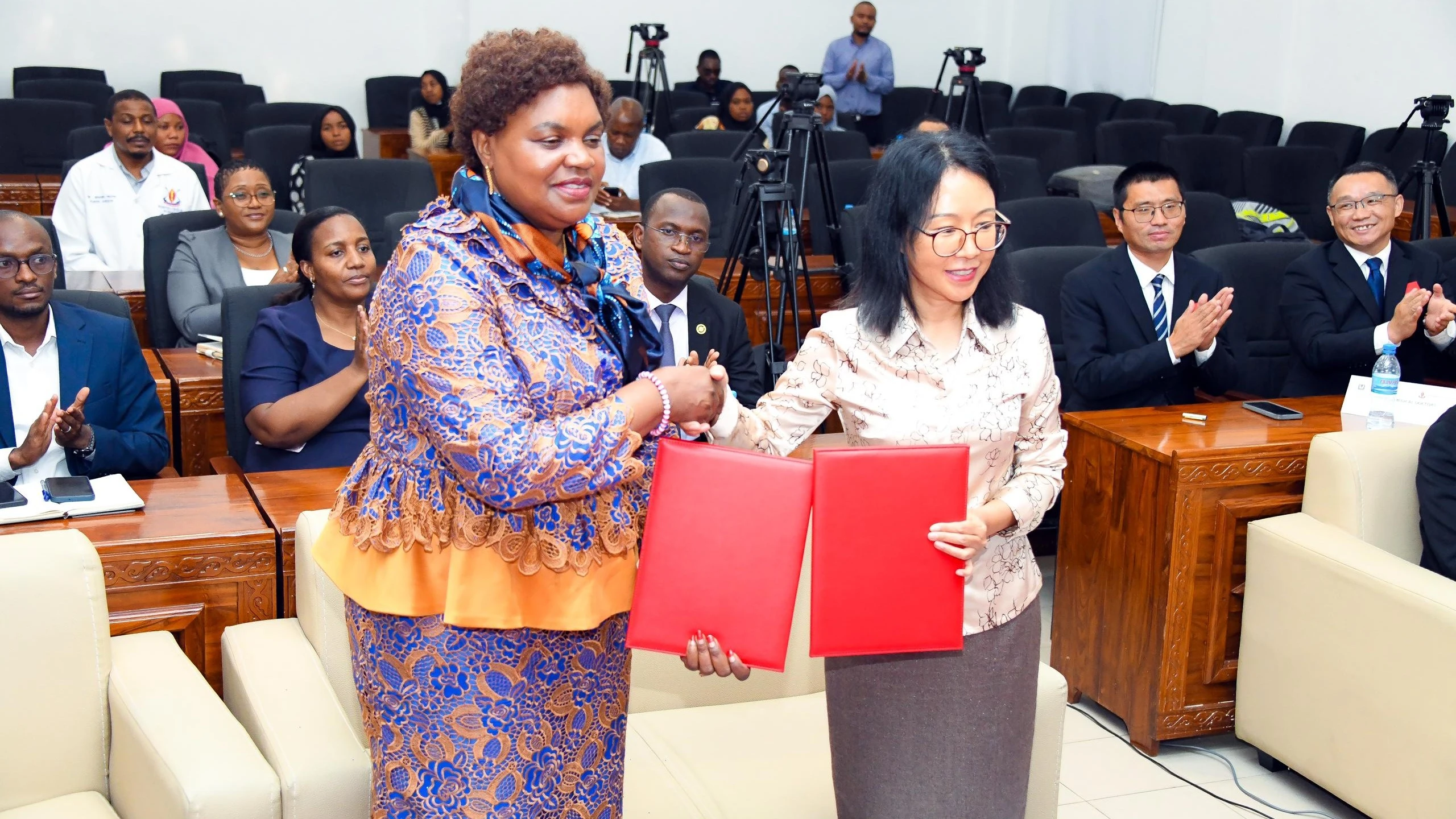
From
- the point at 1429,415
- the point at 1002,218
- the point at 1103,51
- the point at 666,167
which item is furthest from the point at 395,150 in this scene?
the point at 1002,218

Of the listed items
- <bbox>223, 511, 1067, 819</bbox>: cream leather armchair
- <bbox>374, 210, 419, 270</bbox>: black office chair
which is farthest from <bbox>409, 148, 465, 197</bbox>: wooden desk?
<bbox>223, 511, 1067, 819</bbox>: cream leather armchair

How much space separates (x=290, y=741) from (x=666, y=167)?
12.8ft

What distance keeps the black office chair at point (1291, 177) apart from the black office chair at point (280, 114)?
5160mm

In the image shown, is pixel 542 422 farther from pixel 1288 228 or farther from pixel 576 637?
pixel 1288 228

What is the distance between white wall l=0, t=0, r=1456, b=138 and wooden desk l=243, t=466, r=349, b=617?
6891 millimetres

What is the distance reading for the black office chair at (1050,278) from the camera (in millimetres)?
3703

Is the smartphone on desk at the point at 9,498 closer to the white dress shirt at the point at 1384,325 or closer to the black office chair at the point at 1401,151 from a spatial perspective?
the white dress shirt at the point at 1384,325

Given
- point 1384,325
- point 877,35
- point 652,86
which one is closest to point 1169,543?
point 1384,325

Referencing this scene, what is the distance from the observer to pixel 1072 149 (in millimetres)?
7777

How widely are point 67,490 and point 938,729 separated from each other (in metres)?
1.54

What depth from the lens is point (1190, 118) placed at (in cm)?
880

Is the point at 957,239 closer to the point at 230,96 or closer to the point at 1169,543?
the point at 1169,543

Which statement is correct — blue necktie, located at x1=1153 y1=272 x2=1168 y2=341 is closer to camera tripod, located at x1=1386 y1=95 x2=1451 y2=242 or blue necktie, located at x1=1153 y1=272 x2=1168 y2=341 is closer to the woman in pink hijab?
camera tripod, located at x1=1386 y1=95 x2=1451 y2=242

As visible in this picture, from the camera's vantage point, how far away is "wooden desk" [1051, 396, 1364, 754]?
9.07ft
